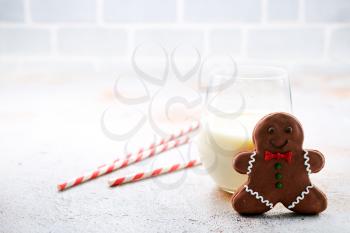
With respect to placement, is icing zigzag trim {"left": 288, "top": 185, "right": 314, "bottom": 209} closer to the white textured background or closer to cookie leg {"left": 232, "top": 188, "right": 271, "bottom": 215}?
cookie leg {"left": 232, "top": 188, "right": 271, "bottom": 215}

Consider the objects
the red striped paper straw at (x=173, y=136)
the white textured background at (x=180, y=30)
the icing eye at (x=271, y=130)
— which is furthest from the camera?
the white textured background at (x=180, y=30)

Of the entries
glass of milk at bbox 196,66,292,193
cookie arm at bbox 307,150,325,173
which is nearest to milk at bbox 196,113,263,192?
glass of milk at bbox 196,66,292,193

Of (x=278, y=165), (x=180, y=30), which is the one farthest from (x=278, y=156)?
(x=180, y=30)

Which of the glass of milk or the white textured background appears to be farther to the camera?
the white textured background

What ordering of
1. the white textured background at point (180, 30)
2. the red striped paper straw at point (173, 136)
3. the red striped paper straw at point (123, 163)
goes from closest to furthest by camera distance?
the red striped paper straw at point (123, 163) < the red striped paper straw at point (173, 136) < the white textured background at point (180, 30)

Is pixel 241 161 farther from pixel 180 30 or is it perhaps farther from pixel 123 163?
pixel 180 30

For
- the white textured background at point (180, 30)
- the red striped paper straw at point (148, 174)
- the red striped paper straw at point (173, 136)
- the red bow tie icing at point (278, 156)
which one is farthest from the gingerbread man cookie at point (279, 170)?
the white textured background at point (180, 30)

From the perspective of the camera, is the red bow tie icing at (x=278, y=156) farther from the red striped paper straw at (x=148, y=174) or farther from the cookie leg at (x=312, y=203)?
the red striped paper straw at (x=148, y=174)
